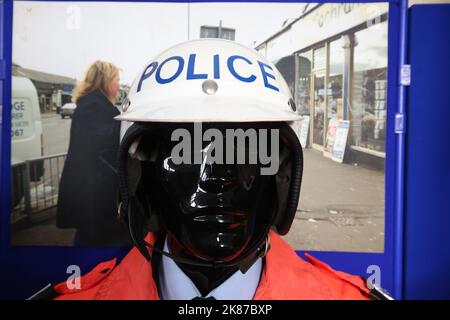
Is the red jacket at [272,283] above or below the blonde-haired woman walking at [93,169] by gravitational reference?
below

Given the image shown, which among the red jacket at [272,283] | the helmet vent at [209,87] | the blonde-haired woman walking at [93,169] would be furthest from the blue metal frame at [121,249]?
the helmet vent at [209,87]

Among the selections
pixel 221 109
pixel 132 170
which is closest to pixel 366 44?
pixel 221 109

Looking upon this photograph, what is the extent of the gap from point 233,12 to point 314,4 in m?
0.35

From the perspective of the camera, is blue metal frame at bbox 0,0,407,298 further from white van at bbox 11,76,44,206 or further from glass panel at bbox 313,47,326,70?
glass panel at bbox 313,47,326,70

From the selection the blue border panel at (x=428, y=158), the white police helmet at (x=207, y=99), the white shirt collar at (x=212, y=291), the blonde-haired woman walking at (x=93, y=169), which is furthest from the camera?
the blonde-haired woman walking at (x=93, y=169)

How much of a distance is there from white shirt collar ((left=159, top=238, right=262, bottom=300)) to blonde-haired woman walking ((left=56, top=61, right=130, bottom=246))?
2.20 ft

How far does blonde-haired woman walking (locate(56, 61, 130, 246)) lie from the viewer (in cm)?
163

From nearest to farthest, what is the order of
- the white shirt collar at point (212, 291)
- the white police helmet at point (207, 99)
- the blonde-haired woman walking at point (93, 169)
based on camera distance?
the white police helmet at point (207, 99) → the white shirt collar at point (212, 291) → the blonde-haired woman walking at point (93, 169)

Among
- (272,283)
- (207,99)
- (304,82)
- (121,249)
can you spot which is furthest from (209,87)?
(121,249)

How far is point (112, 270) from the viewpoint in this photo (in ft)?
3.88

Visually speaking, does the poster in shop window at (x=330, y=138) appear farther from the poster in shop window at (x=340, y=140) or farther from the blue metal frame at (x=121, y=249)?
the blue metal frame at (x=121, y=249)

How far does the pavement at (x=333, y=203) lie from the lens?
1.62 m

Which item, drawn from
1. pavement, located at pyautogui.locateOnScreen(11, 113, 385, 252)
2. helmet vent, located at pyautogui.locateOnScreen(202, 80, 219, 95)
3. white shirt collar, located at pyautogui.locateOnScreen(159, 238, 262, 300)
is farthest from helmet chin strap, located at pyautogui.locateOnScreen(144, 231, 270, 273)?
pavement, located at pyautogui.locateOnScreen(11, 113, 385, 252)

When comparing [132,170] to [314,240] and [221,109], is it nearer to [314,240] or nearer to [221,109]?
[221,109]
